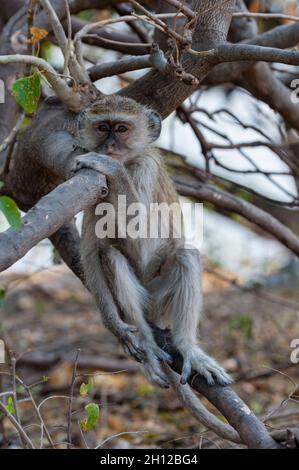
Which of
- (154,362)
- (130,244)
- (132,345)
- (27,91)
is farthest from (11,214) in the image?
(130,244)

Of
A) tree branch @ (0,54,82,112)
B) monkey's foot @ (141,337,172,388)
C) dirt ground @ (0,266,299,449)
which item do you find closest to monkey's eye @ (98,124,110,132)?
tree branch @ (0,54,82,112)

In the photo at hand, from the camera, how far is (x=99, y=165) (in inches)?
162

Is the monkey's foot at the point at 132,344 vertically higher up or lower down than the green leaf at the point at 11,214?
lower down

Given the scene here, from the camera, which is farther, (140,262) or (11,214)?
(140,262)

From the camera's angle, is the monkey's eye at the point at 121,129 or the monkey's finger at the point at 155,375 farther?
the monkey's eye at the point at 121,129

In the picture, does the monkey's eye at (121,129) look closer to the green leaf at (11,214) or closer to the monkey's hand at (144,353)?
the monkey's hand at (144,353)

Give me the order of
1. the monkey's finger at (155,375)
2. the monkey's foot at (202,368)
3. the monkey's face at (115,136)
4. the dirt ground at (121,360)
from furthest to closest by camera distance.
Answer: the dirt ground at (121,360), the monkey's face at (115,136), the monkey's finger at (155,375), the monkey's foot at (202,368)

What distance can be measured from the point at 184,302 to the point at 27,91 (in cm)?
187

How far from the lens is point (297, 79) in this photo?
6332 mm

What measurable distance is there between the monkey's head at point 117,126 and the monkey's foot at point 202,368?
4.39 feet

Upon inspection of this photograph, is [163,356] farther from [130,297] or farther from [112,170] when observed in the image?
[112,170]

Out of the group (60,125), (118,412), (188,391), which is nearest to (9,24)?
(60,125)

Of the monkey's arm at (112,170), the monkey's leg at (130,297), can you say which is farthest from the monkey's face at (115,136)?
the monkey's leg at (130,297)

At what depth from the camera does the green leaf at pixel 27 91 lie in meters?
3.83
